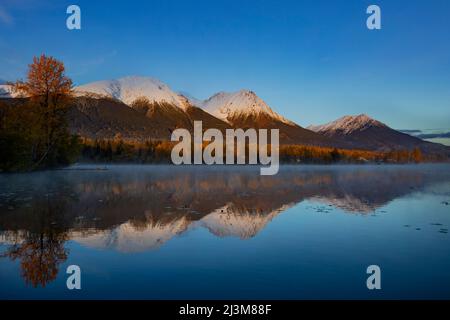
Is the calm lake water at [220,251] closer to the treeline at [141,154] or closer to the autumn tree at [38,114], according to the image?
the autumn tree at [38,114]

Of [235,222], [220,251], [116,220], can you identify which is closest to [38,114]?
[116,220]

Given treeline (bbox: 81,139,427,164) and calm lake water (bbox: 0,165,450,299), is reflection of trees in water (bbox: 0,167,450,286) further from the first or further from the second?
treeline (bbox: 81,139,427,164)

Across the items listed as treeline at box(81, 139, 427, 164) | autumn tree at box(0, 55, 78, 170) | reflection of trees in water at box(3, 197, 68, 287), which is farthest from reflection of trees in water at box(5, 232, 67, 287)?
treeline at box(81, 139, 427, 164)

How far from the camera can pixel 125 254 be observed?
11117 millimetres

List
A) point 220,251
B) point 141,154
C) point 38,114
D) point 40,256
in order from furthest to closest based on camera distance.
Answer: point 141,154 → point 38,114 → point 220,251 → point 40,256

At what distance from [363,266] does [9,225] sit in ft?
40.0

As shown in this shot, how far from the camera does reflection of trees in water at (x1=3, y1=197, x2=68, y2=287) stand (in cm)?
914

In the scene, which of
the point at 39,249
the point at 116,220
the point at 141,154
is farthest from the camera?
the point at 141,154

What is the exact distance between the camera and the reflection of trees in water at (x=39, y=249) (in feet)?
30.0

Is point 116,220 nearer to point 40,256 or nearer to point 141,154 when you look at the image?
point 40,256

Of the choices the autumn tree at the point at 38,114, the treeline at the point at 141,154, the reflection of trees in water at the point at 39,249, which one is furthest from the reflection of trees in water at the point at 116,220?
the treeline at the point at 141,154

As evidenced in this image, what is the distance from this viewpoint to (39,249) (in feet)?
36.3
